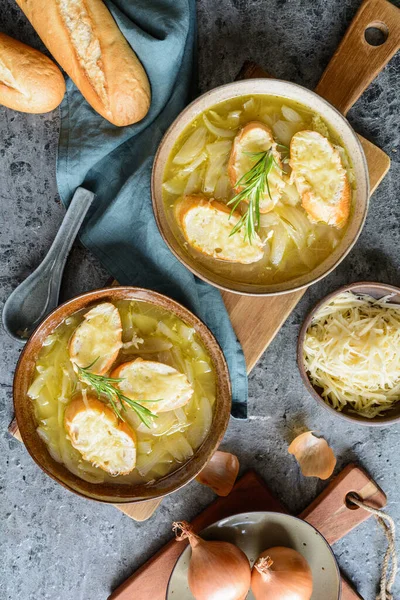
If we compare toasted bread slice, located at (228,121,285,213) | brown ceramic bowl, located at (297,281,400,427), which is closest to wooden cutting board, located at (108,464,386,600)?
brown ceramic bowl, located at (297,281,400,427)

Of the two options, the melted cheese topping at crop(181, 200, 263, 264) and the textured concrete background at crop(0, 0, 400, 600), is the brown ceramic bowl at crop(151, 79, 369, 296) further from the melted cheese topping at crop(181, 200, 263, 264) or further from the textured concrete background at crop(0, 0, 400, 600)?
the textured concrete background at crop(0, 0, 400, 600)

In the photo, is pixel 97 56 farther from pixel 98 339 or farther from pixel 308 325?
pixel 308 325

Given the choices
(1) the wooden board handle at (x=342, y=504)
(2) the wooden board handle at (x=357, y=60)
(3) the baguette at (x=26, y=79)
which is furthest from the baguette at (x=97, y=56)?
(1) the wooden board handle at (x=342, y=504)

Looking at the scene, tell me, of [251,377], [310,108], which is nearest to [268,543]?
[251,377]

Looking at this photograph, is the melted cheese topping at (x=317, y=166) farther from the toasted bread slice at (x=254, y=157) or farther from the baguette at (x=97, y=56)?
the baguette at (x=97, y=56)

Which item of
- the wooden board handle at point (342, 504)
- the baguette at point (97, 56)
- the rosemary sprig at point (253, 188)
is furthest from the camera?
the wooden board handle at point (342, 504)
